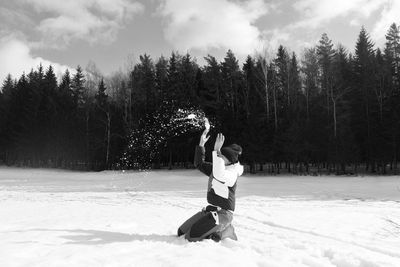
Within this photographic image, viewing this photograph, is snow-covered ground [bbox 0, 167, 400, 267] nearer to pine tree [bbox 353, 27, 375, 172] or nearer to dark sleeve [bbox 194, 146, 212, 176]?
dark sleeve [bbox 194, 146, 212, 176]

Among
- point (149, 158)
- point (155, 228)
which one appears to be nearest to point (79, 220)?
point (155, 228)

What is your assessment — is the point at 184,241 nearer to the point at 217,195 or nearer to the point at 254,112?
the point at 217,195

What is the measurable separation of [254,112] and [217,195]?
3208 cm

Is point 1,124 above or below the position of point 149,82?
below

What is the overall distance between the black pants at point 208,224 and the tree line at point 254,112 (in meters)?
29.6

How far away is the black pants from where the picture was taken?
19.6 ft

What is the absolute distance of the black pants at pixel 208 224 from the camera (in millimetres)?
5988

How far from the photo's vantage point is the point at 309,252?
5629 mm

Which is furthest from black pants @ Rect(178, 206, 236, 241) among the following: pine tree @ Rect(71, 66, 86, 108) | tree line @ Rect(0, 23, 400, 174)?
pine tree @ Rect(71, 66, 86, 108)

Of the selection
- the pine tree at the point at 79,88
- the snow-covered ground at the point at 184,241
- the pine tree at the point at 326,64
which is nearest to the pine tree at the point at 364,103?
the pine tree at the point at 326,64

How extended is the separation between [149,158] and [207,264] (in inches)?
1495

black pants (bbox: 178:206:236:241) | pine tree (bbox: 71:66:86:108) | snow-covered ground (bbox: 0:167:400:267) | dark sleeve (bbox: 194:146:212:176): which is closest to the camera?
snow-covered ground (bbox: 0:167:400:267)

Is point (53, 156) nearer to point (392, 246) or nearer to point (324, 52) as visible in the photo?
point (324, 52)

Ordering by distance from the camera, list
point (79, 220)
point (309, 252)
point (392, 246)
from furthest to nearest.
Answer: point (79, 220)
point (392, 246)
point (309, 252)
